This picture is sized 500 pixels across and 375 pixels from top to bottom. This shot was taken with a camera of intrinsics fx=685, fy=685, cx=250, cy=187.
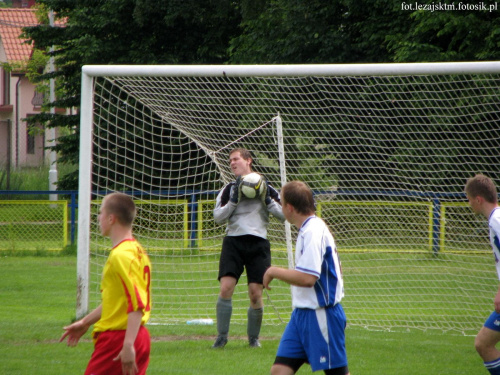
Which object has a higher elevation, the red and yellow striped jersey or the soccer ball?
the soccer ball

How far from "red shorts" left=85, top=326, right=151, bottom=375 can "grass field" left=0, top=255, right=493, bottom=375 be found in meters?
2.14

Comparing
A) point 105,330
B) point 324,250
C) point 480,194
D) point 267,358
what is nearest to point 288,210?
point 324,250

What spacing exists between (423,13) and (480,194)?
45.7ft

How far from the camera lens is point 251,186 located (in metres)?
6.39

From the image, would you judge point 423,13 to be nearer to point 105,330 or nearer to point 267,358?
point 267,358

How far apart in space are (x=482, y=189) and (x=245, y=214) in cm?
232

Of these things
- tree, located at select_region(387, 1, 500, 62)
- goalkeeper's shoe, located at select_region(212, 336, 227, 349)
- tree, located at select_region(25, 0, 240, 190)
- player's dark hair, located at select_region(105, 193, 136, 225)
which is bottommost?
goalkeeper's shoe, located at select_region(212, 336, 227, 349)

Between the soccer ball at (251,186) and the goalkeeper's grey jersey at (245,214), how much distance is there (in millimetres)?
98

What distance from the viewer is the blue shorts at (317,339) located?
12.9ft

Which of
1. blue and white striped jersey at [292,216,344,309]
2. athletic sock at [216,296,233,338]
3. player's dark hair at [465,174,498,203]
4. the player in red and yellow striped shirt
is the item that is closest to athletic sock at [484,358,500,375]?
player's dark hair at [465,174,498,203]

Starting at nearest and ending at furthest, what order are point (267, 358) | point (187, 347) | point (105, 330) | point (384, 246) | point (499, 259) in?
point (105, 330) → point (499, 259) → point (267, 358) → point (187, 347) → point (384, 246)

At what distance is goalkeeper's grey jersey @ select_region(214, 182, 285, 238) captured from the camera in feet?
21.2

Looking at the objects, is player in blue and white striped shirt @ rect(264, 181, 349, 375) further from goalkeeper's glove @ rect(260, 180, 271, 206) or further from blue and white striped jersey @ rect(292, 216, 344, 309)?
goalkeeper's glove @ rect(260, 180, 271, 206)

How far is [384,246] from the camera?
378 inches
